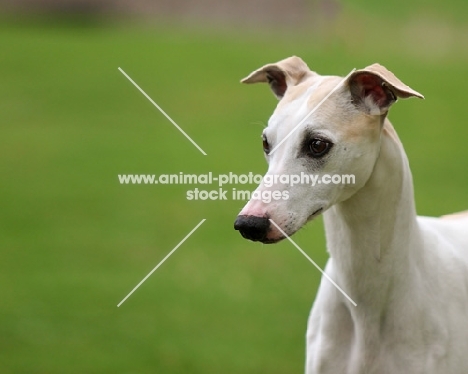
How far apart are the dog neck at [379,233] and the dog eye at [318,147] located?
1.13 ft

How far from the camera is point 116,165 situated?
18.9m

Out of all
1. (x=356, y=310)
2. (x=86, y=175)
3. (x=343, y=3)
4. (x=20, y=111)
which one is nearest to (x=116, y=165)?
(x=86, y=175)

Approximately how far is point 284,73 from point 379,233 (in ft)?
3.73

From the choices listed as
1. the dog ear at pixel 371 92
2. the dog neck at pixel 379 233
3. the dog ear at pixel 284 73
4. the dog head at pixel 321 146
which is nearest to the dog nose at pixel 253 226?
the dog head at pixel 321 146

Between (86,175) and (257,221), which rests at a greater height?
(257,221)

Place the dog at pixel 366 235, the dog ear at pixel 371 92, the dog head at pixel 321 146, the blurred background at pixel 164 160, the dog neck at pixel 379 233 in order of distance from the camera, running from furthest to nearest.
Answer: the blurred background at pixel 164 160 < the dog neck at pixel 379 233 < the dog ear at pixel 371 92 < the dog at pixel 366 235 < the dog head at pixel 321 146

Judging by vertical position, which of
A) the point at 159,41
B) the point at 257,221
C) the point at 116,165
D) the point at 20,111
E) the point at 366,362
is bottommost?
the point at 159,41

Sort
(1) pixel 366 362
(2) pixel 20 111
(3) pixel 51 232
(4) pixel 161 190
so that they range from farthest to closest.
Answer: (2) pixel 20 111 < (4) pixel 161 190 < (3) pixel 51 232 < (1) pixel 366 362

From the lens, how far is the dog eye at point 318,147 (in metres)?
5.59

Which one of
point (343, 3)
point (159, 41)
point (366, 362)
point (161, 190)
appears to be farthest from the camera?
point (159, 41)

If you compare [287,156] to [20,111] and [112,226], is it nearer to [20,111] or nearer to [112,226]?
[112,226]

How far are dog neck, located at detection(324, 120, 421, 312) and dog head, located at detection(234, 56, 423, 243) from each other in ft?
0.38

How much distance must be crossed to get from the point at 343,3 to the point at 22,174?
476 inches

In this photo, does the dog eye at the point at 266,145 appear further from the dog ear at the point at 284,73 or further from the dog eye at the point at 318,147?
the dog ear at the point at 284,73
